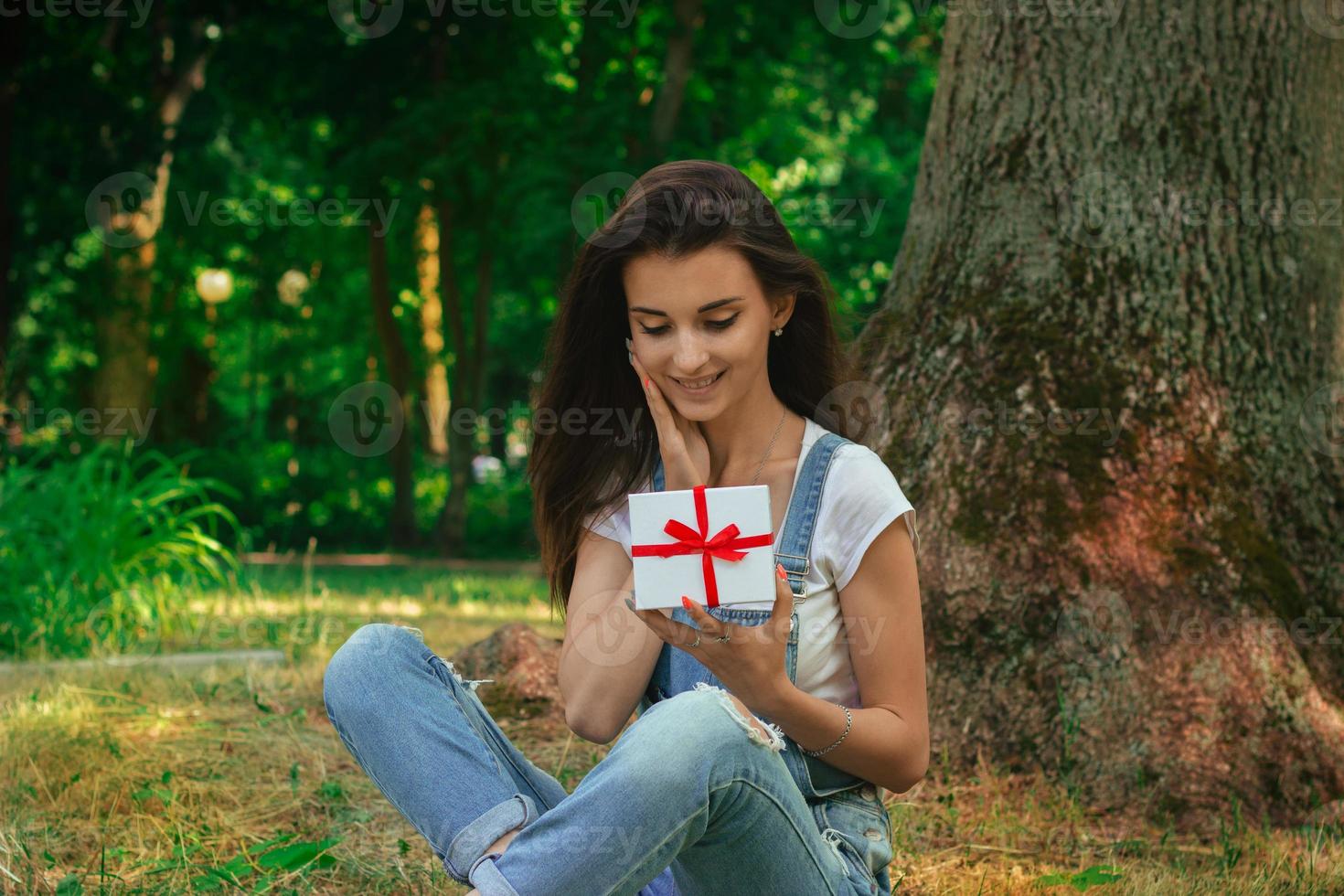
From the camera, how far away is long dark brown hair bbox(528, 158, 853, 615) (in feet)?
7.58

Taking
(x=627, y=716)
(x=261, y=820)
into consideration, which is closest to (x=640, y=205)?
(x=627, y=716)

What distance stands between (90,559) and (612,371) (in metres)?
3.61

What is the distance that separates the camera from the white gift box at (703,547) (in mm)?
1894

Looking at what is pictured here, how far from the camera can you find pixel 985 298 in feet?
11.8

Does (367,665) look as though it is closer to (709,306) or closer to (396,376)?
(709,306)

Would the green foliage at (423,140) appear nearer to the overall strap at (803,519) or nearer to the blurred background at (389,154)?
the blurred background at (389,154)

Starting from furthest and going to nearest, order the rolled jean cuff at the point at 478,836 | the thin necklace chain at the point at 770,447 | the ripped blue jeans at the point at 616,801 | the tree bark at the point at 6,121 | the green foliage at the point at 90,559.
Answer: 1. the tree bark at the point at 6,121
2. the green foliage at the point at 90,559
3. the thin necklace chain at the point at 770,447
4. the rolled jean cuff at the point at 478,836
5. the ripped blue jeans at the point at 616,801

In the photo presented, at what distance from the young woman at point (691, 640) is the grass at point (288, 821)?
68 cm

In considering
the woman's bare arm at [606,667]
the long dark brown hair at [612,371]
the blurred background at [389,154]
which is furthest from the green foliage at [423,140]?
the woman's bare arm at [606,667]

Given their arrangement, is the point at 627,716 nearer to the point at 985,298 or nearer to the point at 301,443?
the point at 985,298

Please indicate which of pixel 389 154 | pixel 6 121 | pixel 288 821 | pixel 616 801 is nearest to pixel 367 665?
pixel 616 801

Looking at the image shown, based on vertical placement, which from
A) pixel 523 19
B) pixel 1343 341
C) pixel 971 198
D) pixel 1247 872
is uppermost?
pixel 523 19

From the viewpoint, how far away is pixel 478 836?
1.99 m

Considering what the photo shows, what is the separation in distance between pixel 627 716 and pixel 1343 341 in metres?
2.53
